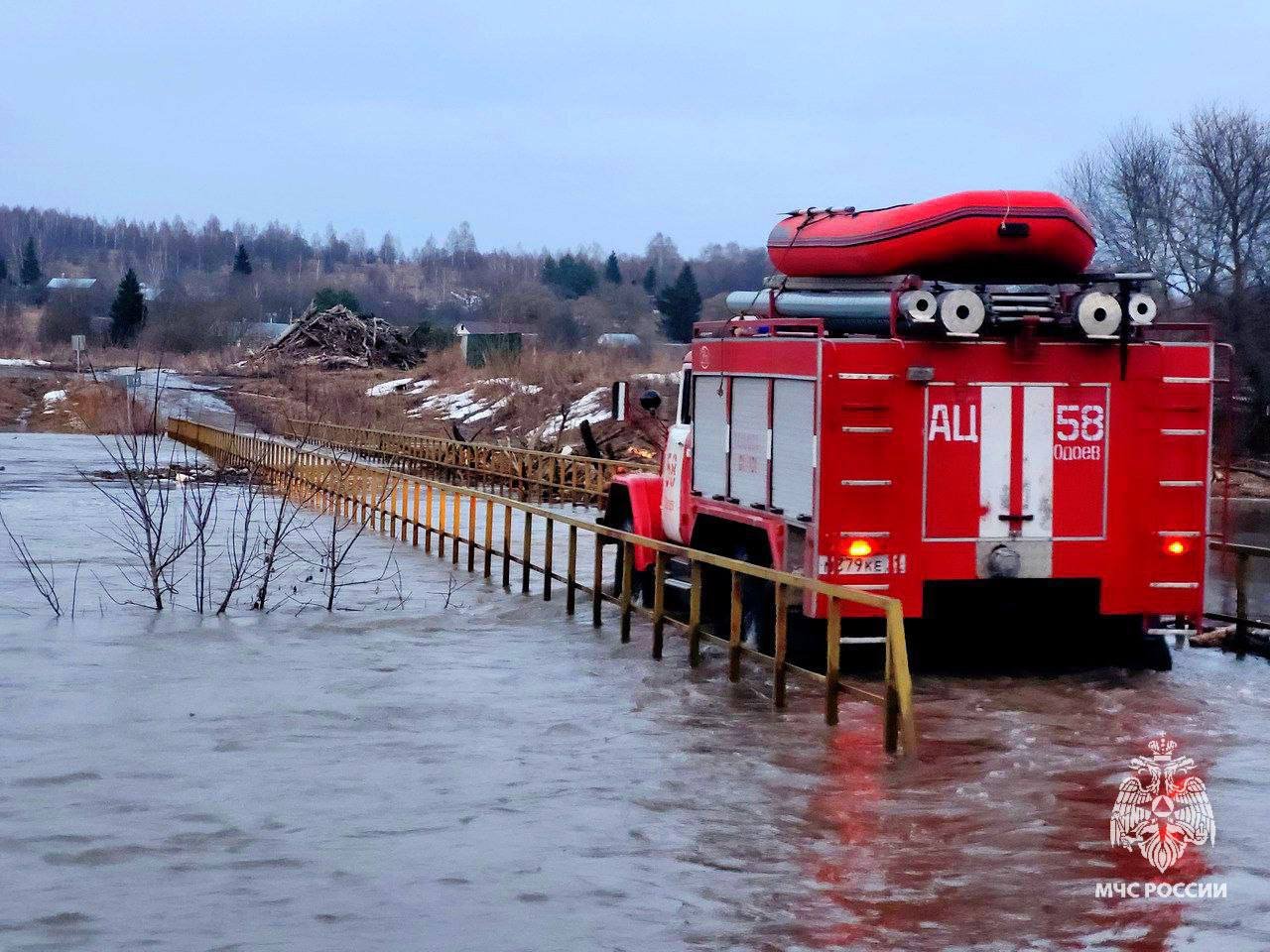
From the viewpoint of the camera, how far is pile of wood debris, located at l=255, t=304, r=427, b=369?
88125mm

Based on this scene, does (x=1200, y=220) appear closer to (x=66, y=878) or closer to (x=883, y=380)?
(x=883, y=380)

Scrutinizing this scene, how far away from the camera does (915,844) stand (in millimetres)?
8430

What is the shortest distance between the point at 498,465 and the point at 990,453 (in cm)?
2625

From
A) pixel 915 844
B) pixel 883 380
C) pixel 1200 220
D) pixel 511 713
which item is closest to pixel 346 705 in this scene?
pixel 511 713

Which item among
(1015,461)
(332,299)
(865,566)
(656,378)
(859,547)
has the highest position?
(332,299)

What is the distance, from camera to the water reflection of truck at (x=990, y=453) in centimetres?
1211

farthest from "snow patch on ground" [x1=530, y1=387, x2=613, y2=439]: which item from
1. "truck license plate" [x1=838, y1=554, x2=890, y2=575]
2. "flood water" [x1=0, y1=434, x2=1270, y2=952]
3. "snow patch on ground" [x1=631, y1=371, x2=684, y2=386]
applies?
"truck license plate" [x1=838, y1=554, x2=890, y2=575]

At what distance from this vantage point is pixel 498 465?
38094 mm

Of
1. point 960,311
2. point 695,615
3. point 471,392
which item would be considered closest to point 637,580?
point 695,615

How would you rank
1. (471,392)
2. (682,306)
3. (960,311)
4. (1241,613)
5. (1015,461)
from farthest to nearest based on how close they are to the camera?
1. (682,306)
2. (471,392)
3. (1241,613)
4. (1015,461)
5. (960,311)

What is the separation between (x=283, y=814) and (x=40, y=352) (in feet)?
367

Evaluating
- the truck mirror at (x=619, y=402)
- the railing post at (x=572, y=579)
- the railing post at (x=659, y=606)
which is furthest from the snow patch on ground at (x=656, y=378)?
the railing post at (x=659, y=606)

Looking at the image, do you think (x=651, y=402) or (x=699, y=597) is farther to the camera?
(x=651, y=402)

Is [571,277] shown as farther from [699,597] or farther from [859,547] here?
[859,547]
